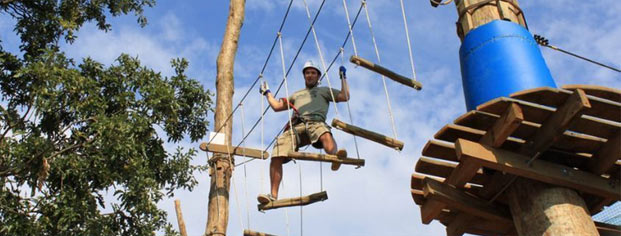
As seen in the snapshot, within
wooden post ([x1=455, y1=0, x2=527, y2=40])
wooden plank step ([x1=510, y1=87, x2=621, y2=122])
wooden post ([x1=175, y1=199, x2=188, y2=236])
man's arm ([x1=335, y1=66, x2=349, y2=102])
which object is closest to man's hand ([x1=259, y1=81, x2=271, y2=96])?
man's arm ([x1=335, y1=66, x2=349, y2=102])

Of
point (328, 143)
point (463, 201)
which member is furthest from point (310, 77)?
point (463, 201)

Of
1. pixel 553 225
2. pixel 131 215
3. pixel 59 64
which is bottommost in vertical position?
pixel 553 225

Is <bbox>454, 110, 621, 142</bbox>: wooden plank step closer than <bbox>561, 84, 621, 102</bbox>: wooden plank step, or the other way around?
<bbox>561, 84, 621, 102</bbox>: wooden plank step

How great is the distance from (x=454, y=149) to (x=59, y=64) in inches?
181

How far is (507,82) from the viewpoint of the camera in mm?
3758

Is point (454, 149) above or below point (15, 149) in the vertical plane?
below

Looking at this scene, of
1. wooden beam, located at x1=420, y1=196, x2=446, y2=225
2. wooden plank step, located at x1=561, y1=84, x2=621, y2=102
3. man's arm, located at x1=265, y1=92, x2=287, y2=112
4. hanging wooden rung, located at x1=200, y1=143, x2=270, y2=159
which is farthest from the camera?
hanging wooden rung, located at x1=200, y1=143, x2=270, y2=159

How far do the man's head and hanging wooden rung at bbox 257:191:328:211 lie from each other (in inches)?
45.8

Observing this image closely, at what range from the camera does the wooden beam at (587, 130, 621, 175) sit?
3.56 metres

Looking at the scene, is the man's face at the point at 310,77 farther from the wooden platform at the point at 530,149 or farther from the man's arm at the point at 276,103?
the wooden platform at the point at 530,149

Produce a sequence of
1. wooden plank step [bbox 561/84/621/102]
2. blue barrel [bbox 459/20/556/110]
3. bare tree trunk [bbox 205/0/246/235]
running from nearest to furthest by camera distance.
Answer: wooden plank step [bbox 561/84/621/102], blue barrel [bbox 459/20/556/110], bare tree trunk [bbox 205/0/246/235]

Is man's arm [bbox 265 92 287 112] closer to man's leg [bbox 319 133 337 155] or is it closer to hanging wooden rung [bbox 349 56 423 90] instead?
man's leg [bbox 319 133 337 155]

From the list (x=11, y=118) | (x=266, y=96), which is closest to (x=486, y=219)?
(x=266, y=96)

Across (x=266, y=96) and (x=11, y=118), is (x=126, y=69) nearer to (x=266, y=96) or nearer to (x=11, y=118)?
(x=11, y=118)
